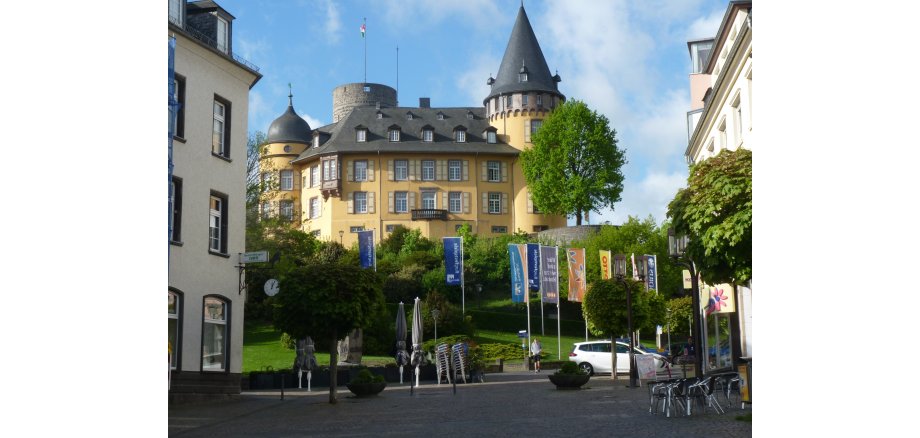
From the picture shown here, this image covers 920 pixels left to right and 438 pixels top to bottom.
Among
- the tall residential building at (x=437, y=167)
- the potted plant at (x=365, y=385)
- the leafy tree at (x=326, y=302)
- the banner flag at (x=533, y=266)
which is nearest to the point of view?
the leafy tree at (x=326, y=302)

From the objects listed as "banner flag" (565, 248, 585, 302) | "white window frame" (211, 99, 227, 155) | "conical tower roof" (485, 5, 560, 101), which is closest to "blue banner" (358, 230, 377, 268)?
"banner flag" (565, 248, 585, 302)

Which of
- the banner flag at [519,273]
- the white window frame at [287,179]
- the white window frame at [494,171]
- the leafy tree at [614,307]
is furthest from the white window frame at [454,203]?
the leafy tree at [614,307]

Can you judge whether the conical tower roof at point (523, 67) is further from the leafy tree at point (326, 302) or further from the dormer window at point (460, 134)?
the leafy tree at point (326, 302)

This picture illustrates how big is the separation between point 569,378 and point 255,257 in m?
8.44

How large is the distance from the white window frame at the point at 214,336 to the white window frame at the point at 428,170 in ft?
215

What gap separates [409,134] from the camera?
3720 inches

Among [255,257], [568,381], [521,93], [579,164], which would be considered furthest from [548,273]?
[521,93]

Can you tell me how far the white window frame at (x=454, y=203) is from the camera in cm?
9075

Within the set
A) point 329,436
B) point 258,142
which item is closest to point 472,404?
point 329,436

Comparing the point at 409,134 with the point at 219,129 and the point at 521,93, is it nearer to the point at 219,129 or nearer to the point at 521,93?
the point at 521,93

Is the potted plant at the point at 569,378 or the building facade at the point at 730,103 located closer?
the potted plant at the point at 569,378

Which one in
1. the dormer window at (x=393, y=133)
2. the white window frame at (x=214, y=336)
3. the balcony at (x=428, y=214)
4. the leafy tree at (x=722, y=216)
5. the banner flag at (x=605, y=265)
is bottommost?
the white window frame at (x=214, y=336)
